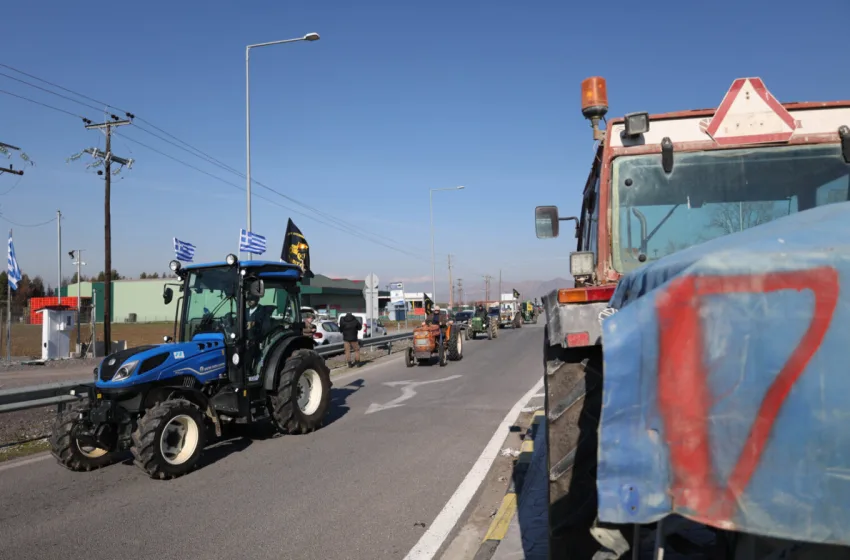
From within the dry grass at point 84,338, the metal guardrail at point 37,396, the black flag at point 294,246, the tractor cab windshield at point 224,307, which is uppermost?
the black flag at point 294,246

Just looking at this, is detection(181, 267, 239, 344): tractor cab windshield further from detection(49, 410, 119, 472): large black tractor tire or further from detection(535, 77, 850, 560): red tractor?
detection(535, 77, 850, 560): red tractor

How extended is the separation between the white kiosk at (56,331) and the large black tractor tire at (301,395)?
1898 cm

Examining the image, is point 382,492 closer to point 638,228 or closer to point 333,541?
point 333,541

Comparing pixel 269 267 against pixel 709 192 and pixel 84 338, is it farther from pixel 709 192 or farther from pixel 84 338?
pixel 84 338

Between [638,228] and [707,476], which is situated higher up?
[638,228]

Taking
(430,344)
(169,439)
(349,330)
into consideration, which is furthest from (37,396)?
(430,344)

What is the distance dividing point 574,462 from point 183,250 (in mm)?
21915

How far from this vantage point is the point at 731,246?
6.72 feet

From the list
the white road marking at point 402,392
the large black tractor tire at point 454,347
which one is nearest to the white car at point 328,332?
the large black tractor tire at point 454,347

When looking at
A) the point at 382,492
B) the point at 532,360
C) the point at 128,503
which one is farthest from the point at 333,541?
the point at 532,360

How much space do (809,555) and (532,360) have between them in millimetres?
18248

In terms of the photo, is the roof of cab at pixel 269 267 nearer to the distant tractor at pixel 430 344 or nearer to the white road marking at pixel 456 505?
the white road marking at pixel 456 505

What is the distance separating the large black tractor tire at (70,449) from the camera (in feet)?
22.6

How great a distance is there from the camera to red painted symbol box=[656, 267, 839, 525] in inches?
72.6
